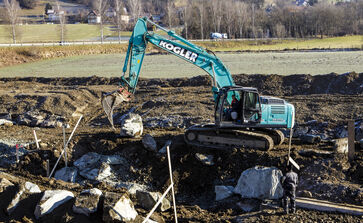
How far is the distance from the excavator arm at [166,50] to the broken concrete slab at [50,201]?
19.0 ft

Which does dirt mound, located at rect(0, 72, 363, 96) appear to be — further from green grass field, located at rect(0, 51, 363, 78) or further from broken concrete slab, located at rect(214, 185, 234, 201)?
broken concrete slab, located at rect(214, 185, 234, 201)

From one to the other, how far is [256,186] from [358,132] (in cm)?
574

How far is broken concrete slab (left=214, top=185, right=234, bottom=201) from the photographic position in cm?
1165

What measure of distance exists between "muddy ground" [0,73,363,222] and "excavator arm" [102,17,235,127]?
5.68ft

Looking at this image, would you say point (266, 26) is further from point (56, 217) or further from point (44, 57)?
point (56, 217)

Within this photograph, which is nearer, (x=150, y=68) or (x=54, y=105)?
(x=54, y=105)

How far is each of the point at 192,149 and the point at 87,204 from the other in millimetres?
5313

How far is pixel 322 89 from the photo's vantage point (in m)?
23.7

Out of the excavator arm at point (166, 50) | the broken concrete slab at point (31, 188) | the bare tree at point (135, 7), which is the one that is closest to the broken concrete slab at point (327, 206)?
the excavator arm at point (166, 50)

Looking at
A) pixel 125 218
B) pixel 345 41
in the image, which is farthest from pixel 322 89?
pixel 345 41

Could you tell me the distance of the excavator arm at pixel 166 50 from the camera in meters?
14.5

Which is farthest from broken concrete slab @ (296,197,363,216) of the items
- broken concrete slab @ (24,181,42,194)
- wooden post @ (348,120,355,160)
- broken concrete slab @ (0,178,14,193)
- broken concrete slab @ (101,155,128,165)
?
broken concrete slab @ (0,178,14,193)

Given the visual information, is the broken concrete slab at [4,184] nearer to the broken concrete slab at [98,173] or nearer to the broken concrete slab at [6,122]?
the broken concrete slab at [98,173]

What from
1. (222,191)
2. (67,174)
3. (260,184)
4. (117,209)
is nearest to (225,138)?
(222,191)
